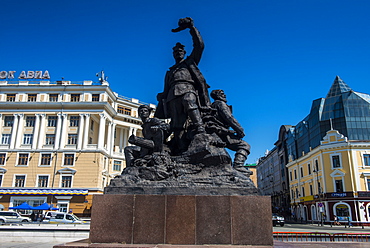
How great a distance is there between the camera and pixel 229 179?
20.6 feet

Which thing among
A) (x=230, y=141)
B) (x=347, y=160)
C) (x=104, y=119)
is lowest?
(x=230, y=141)

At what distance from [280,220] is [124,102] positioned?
34.8m

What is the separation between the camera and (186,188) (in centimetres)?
606

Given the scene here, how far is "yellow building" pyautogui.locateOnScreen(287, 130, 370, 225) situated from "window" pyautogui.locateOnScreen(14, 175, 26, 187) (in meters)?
39.8

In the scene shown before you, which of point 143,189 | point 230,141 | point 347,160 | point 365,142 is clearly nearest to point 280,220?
point 347,160

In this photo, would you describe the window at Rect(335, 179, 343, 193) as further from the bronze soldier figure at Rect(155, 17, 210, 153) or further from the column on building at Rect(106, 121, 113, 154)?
the bronze soldier figure at Rect(155, 17, 210, 153)

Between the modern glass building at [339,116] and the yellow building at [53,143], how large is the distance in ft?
104

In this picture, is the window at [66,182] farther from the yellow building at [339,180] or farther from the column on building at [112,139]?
the yellow building at [339,180]

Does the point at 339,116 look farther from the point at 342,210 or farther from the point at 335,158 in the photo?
the point at 342,210

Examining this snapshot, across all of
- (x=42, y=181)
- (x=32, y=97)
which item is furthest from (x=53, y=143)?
(x=32, y=97)

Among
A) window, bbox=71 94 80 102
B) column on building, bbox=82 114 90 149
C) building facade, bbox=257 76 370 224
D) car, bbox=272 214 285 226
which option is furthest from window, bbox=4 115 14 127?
building facade, bbox=257 76 370 224

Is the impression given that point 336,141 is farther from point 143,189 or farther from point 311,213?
point 143,189

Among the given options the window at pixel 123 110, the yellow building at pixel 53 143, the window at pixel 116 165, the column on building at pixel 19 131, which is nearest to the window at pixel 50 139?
the yellow building at pixel 53 143

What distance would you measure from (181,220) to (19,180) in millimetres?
46385
